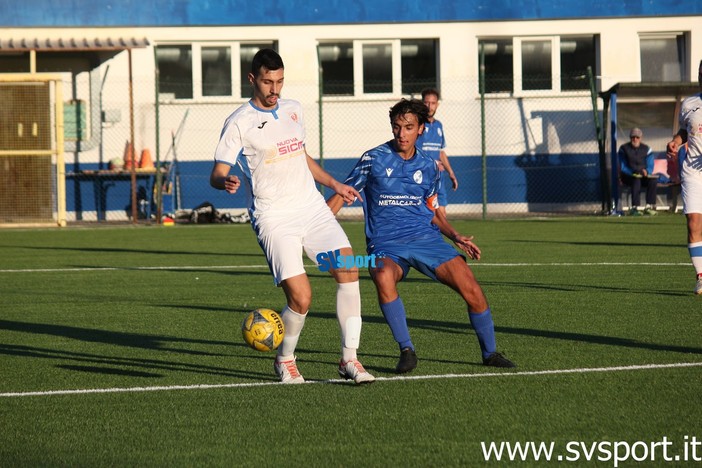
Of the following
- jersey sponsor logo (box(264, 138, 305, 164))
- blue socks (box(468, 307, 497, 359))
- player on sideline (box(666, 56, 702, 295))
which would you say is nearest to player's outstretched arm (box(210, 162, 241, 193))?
jersey sponsor logo (box(264, 138, 305, 164))

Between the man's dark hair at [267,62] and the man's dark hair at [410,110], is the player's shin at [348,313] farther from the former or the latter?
the man's dark hair at [267,62]

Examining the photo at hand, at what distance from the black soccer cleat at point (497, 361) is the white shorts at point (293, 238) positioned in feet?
3.97

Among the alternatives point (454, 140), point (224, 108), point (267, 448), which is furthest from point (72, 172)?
→ point (267, 448)

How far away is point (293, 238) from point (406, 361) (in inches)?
43.1

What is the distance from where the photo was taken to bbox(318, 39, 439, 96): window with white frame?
27.3 m

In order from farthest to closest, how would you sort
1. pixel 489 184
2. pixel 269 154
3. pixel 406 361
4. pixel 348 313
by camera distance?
pixel 489 184 < pixel 406 361 < pixel 348 313 < pixel 269 154

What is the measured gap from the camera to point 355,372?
6.50 meters

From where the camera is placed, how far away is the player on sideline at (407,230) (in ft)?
23.2

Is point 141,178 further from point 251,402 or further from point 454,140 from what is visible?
point 251,402

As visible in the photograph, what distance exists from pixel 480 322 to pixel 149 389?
211cm

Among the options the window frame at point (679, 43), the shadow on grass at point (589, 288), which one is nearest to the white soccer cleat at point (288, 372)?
the shadow on grass at point (589, 288)

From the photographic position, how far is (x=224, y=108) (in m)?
26.8

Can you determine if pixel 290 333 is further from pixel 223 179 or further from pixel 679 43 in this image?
pixel 679 43

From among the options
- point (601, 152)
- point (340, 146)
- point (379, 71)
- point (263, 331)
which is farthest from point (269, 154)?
point (379, 71)
